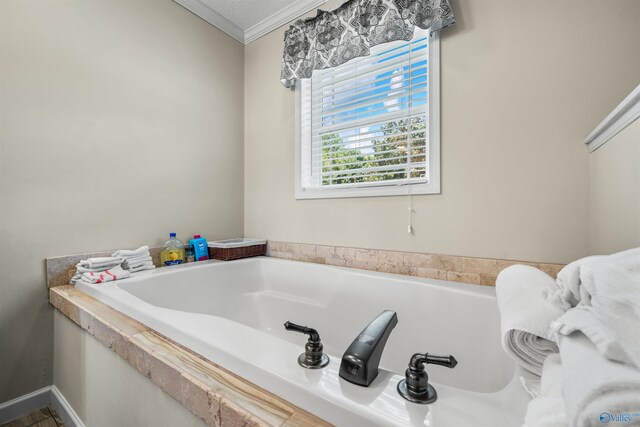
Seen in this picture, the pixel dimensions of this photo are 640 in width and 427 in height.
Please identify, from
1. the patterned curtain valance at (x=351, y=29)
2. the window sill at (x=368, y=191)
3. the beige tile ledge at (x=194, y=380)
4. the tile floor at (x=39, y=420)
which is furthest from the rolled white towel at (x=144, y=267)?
the patterned curtain valance at (x=351, y=29)

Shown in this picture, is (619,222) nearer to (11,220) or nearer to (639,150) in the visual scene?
(639,150)

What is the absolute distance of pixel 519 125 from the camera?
136 cm

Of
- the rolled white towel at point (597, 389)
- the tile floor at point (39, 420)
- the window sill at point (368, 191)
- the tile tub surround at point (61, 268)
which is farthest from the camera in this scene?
the window sill at point (368, 191)

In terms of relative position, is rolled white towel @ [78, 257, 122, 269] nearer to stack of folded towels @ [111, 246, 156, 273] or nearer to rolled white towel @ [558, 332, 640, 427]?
stack of folded towels @ [111, 246, 156, 273]

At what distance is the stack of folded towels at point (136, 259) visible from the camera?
163cm

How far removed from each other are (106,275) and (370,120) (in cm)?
171

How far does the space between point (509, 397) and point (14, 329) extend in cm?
201

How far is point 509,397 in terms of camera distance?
566 mm

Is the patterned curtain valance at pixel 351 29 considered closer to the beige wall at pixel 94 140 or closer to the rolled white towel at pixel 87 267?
the beige wall at pixel 94 140

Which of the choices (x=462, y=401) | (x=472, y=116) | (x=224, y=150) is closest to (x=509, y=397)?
(x=462, y=401)

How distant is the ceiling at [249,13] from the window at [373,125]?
50 cm

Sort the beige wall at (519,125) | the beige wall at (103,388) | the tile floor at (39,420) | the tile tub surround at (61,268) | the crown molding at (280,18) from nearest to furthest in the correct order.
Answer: the beige wall at (103,388), the beige wall at (519,125), the tile floor at (39,420), the tile tub surround at (61,268), the crown molding at (280,18)

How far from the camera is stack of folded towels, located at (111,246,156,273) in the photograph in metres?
1.63

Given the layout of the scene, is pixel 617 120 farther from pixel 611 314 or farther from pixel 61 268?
pixel 61 268
